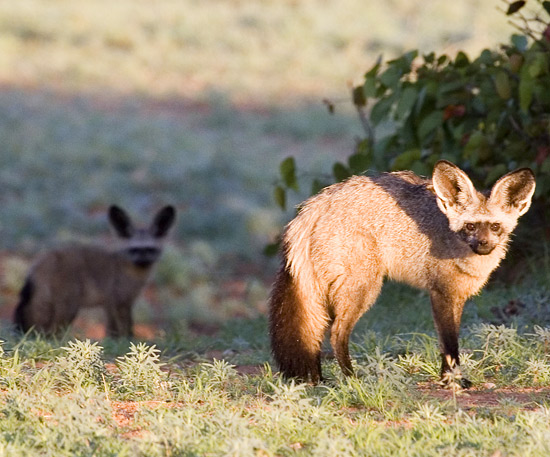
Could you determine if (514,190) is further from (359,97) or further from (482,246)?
(359,97)

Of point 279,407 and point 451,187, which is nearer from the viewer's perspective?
point 279,407

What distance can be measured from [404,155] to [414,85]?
25.3 inches

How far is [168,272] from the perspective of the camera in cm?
1249

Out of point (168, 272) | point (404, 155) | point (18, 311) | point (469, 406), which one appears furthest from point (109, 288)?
point (469, 406)

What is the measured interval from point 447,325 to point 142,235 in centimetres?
577

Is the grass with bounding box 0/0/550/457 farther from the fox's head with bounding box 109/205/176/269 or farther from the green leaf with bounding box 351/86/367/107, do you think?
the green leaf with bounding box 351/86/367/107

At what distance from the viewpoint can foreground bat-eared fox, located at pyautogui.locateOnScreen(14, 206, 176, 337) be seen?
928cm

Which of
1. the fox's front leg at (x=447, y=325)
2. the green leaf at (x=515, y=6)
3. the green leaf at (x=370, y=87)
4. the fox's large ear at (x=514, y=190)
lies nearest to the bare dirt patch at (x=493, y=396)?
the fox's front leg at (x=447, y=325)

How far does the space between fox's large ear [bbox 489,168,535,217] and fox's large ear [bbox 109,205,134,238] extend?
19.3 ft

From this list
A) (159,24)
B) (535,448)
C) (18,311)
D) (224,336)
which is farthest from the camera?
(159,24)

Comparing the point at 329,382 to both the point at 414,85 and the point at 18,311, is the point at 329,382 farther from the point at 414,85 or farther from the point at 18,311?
the point at 18,311

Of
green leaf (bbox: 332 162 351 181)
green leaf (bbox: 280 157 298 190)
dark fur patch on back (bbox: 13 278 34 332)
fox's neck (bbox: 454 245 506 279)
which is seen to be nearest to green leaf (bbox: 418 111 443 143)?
green leaf (bbox: 332 162 351 181)

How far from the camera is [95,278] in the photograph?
32.6 ft

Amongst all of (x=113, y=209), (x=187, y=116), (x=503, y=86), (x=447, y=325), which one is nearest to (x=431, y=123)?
(x=503, y=86)
